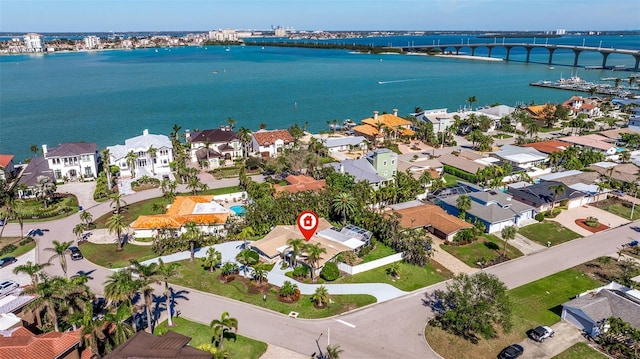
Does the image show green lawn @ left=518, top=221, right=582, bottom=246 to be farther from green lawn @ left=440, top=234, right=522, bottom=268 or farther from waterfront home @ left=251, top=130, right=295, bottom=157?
waterfront home @ left=251, top=130, right=295, bottom=157

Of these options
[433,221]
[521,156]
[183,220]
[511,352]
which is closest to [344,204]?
[433,221]

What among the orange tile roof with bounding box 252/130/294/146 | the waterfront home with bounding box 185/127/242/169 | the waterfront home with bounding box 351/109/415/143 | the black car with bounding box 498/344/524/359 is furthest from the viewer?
the waterfront home with bounding box 351/109/415/143

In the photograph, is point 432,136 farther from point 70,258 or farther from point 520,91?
point 520,91

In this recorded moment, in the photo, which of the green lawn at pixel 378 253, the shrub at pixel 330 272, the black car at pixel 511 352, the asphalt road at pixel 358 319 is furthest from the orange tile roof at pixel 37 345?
the black car at pixel 511 352

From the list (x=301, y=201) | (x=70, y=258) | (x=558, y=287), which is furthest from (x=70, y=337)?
(x=558, y=287)

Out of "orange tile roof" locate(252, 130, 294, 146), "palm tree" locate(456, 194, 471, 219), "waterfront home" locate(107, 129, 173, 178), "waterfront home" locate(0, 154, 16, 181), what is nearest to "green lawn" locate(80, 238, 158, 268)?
"waterfront home" locate(107, 129, 173, 178)

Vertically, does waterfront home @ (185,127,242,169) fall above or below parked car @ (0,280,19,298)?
above

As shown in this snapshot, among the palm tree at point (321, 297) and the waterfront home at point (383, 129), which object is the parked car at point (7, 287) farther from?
the waterfront home at point (383, 129)
